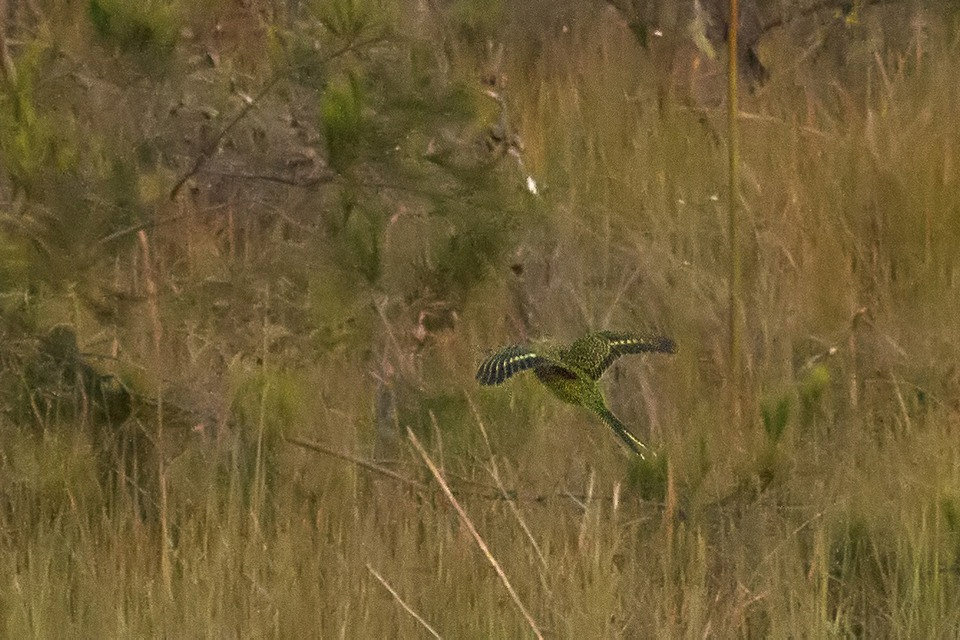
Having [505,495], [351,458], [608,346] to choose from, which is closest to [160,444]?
[351,458]

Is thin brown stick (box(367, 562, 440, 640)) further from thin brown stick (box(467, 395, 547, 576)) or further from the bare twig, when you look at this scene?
the bare twig

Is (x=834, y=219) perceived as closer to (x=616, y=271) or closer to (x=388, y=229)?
(x=616, y=271)

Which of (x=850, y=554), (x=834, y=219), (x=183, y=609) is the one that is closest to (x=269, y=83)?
(x=183, y=609)

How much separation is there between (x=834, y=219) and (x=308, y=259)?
4.47 feet

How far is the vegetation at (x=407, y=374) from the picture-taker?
2.37 meters

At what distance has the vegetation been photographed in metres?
2.37

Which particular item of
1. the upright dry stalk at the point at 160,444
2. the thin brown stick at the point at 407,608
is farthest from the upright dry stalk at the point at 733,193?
the upright dry stalk at the point at 160,444

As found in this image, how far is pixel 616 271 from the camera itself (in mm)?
3725

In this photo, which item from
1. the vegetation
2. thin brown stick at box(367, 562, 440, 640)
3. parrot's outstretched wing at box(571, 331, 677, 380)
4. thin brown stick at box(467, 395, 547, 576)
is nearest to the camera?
thin brown stick at box(367, 562, 440, 640)

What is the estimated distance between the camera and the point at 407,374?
3.03 metres

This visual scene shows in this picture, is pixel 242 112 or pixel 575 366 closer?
pixel 575 366

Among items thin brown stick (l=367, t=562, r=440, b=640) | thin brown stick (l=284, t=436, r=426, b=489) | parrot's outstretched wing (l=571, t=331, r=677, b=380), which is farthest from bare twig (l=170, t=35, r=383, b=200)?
thin brown stick (l=367, t=562, r=440, b=640)

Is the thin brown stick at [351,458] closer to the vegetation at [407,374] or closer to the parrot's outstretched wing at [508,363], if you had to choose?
the vegetation at [407,374]

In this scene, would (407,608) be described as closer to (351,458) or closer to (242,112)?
(351,458)
